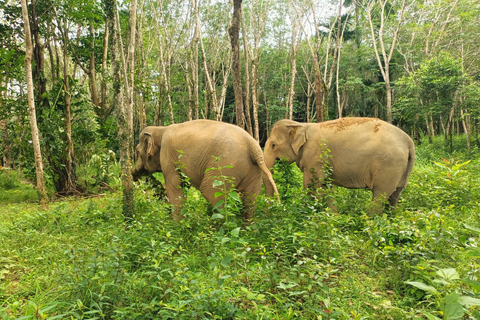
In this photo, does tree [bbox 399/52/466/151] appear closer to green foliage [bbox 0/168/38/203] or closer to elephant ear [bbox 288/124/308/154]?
elephant ear [bbox 288/124/308/154]

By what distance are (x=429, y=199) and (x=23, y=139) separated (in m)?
9.43

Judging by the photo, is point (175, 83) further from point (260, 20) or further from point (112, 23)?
point (112, 23)

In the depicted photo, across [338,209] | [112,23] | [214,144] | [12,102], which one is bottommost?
[338,209]

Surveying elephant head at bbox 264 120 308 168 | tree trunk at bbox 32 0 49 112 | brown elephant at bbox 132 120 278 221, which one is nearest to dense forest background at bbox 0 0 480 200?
tree trunk at bbox 32 0 49 112

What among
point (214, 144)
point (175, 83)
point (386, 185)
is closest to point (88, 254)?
point (214, 144)

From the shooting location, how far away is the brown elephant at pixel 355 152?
15.9 feet

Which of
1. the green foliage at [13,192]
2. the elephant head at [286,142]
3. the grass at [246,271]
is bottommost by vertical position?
the green foliage at [13,192]

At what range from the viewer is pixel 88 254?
2.63 m

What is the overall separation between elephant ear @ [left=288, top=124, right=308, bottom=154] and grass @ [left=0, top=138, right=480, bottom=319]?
177 centimetres

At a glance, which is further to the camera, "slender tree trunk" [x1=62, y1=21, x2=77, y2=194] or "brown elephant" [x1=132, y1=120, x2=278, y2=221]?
"slender tree trunk" [x1=62, y1=21, x2=77, y2=194]

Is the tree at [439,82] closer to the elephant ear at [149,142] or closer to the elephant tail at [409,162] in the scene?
the elephant tail at [409,162]

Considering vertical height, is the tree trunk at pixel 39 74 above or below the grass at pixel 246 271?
above

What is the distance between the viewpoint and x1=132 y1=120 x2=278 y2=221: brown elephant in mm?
4172

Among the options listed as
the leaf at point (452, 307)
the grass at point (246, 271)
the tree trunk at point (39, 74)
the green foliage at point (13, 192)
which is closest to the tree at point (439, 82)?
the grass at point (246, 271)
